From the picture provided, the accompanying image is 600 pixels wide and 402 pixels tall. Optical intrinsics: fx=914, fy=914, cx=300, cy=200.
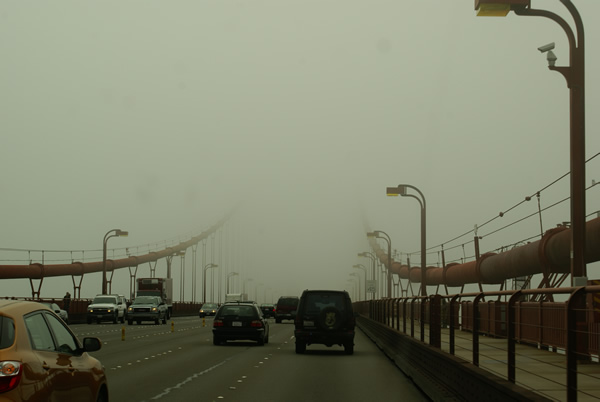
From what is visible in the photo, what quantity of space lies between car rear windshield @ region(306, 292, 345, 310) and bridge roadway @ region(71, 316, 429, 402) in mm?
1486

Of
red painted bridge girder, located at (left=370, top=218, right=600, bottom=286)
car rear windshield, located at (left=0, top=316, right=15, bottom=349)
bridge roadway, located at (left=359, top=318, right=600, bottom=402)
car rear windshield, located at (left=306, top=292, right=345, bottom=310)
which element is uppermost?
red painted bridge girder, located at (left=370, top=218, right=600, bottom=286)

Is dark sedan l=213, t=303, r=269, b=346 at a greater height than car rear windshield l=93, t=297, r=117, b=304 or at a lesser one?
lesser

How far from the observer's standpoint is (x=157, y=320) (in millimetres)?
59031

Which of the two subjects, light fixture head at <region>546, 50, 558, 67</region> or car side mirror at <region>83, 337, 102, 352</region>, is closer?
car side mirror at <region>83, 337, 102, 352</region>

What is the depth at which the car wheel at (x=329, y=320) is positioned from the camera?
2658 centimetres

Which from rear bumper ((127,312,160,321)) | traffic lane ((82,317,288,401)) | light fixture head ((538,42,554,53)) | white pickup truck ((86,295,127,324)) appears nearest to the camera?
traffic lane ((82,317,288,401))

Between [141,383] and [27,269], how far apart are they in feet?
260

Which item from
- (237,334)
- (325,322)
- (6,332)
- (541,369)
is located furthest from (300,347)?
(6,332)

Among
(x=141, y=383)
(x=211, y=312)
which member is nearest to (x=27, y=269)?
(x=211, y=312)

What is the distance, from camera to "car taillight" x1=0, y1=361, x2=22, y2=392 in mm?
6716

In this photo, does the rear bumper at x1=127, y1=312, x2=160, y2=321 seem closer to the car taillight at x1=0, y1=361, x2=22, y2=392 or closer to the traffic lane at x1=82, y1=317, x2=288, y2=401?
the traffic lane at x1=82, y1=317, x2=288, y2=401

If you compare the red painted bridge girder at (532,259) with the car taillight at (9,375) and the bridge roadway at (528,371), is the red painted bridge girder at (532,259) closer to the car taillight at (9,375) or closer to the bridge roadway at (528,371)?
the bridge roadway at (528,371)

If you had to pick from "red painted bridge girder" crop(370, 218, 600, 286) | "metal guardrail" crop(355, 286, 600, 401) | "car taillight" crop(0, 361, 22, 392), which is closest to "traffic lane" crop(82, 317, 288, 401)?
"metal guardrail" crop(355, 286, 600, 401)

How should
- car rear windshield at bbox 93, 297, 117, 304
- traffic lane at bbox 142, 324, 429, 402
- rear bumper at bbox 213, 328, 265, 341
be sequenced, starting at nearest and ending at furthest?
1. traffic lane at bbox 142, 324, 429, 402
2. rear bumper at bbox 213, 328, 265, 341
3. car rear windshield at bbox 93, 297, 117, 304
